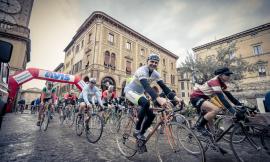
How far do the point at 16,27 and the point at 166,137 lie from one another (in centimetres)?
2604

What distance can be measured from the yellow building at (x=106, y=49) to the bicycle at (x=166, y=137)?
1647 centimetres

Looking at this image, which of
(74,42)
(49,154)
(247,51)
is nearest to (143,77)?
(49,154)

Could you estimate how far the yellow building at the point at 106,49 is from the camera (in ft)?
66.8

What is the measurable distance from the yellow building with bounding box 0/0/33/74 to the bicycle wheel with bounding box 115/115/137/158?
21395 mm

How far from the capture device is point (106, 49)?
69.6ft

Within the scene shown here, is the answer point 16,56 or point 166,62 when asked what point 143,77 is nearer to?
point 16,56

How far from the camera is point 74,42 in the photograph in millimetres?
28641

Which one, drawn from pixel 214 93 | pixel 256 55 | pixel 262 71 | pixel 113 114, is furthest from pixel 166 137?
pixel 256 55

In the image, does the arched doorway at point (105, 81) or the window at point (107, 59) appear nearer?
the arched doorway at point (105, 81)

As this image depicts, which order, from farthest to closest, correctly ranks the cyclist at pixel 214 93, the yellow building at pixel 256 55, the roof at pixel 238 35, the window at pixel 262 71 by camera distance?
the roof at pixel 238 35 < the window at pixel 262 71 < the yellow building at pixel 256 55 < the cyclist at pixel 214 93

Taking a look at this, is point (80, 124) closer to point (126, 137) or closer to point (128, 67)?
point (126, 137)

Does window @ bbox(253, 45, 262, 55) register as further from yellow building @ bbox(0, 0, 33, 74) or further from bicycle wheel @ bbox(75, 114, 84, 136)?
yellow building @ bbox(0, 0, 33, 74)

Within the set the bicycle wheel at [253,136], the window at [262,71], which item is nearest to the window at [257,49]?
the window at [262,71]

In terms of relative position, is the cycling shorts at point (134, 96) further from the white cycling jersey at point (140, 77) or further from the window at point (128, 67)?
the window at point (128, 67)
